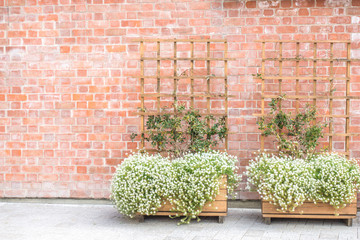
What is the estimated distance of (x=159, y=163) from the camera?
453cm

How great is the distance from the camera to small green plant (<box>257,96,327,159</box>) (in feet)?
15.4

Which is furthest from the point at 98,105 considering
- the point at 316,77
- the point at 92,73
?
the point at 316,77

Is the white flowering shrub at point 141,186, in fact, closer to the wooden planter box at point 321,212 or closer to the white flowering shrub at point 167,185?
the white flowering shrub at point 167,185

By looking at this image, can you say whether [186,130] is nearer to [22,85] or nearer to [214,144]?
[214,144]

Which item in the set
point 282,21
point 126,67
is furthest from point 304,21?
point 126,67

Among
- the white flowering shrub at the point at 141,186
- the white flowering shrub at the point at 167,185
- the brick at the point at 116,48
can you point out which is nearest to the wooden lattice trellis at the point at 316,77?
the white flowering shrub at the point at 167,185

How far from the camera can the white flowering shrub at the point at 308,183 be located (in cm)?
430

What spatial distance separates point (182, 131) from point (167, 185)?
0.72 metres

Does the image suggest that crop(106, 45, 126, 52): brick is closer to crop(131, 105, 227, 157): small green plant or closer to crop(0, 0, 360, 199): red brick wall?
crop(0, 0, 360, 199): red brick wall

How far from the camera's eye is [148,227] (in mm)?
4457

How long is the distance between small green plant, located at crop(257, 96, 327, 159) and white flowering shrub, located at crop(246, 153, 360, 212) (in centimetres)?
31

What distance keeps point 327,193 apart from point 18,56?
12.9 feet

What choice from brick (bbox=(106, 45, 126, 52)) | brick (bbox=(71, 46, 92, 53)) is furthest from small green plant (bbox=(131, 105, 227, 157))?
brick (bbox=(71, 46, 92, 53))

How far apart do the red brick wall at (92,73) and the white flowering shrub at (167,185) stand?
93cm
